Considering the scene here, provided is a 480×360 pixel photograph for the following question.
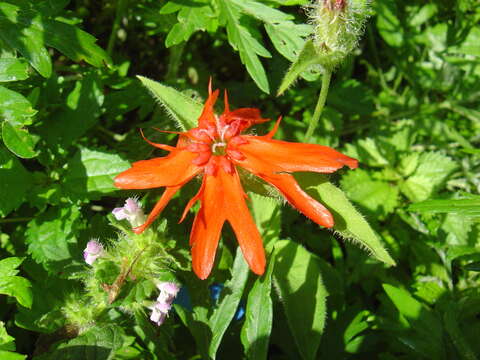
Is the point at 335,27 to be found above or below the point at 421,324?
above

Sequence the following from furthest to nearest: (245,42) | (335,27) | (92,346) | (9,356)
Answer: (245,42), (335,27), (92,346), (9,356)

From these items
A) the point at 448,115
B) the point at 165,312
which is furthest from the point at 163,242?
the point at 448,115

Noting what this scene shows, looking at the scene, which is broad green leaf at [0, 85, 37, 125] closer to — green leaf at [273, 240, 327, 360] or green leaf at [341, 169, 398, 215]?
green leaf at [273, 240, 327, 360]

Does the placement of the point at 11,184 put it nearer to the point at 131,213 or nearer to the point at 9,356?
the point at 131,213

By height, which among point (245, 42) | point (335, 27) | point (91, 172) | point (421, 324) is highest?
point (335, 27)

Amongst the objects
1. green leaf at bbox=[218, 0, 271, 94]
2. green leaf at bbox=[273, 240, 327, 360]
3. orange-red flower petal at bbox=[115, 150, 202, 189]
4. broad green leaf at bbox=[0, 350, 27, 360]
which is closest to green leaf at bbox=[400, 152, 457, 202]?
green leaf at bbox=[273, 240, 327, 360]

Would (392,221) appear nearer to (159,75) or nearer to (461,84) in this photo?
(461,84)

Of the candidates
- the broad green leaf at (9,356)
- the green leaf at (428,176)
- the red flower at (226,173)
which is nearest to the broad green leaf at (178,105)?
the red flower at (226,173)

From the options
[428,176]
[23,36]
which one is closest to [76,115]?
[23,36]
